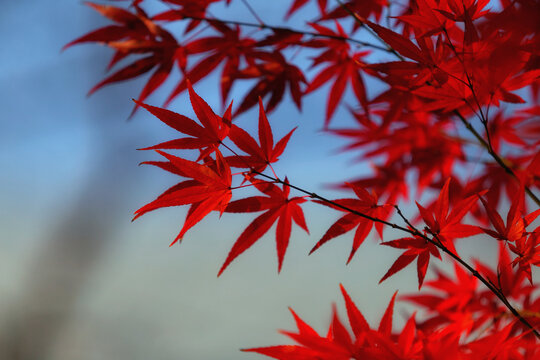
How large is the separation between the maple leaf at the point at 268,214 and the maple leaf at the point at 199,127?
2.7 inches

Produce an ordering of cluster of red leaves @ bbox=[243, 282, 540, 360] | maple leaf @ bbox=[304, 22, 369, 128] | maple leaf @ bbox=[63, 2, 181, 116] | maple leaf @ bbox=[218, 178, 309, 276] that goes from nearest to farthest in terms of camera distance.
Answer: cluster of red leaves @ bbox=[243, 282, 540, 360], maple leaf @ bbox=[218, 178, 309, 276], maple leaf @ bbox=[63, 2, 181, 116], maple leaf @ bbox=[304, 22, 369, 128]

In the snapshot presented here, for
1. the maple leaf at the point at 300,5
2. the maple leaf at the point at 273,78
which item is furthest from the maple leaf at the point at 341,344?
the maple leaf at the point at 300,5

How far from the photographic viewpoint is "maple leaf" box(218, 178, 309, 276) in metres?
0.52

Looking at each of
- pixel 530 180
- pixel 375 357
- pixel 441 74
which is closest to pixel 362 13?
pixel 441 74

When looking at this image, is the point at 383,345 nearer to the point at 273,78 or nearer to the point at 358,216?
the point at 358,216

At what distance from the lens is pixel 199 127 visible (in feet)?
1.62

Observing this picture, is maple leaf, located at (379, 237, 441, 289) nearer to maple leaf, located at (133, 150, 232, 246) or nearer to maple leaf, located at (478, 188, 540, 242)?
maple leaf, located at (478, 188, 540, 242)

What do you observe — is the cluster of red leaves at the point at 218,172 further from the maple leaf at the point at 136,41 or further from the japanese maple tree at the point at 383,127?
the maple leaf at the point at 136,41

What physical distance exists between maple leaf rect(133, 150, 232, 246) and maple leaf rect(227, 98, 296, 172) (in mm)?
36

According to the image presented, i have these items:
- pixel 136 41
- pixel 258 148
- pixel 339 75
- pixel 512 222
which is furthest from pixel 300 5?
pixel 512 222

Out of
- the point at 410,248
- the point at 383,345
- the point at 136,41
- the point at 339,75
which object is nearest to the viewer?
the point at 383,345

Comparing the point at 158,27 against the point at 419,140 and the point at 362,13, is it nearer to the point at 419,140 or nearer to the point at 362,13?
the point at 362,13

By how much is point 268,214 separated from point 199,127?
0.14 metres

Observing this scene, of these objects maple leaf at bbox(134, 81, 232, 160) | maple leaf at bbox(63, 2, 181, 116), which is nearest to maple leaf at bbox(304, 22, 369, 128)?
maple leaf at bbox(63, 2, 181, 116)
